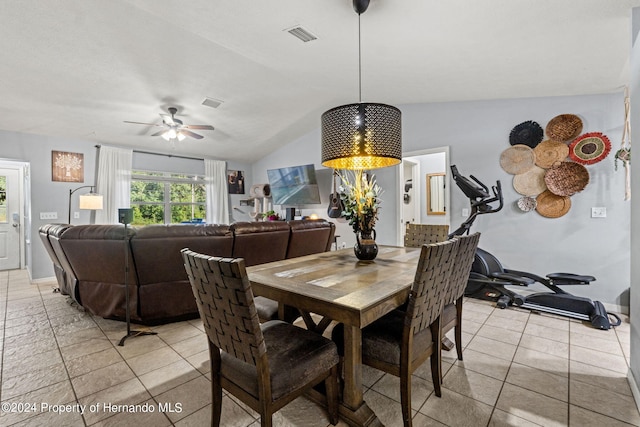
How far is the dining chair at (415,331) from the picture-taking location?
1362 mm

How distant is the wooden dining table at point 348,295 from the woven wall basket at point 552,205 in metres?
2.54

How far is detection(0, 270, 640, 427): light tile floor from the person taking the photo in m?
1.54

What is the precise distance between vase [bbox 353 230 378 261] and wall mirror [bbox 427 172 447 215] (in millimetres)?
4332

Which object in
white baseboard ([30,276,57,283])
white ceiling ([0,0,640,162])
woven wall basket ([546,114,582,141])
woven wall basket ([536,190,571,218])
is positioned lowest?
white baseboard ([30,276,57,283])

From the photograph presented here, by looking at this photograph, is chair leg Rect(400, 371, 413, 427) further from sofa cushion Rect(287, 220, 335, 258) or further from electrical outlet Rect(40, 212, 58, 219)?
electrical outlet Rect(40, 212, 58, 219)

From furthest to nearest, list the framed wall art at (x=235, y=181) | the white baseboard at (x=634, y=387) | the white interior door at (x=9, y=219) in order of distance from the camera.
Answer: the framed wall art at (x=235, y=181) → the white interior door at (x=9, y=219) → the white baseboard at (x=634, y=387)

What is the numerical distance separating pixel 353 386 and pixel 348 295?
0.50 m

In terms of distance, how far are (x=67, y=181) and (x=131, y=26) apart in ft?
12.1

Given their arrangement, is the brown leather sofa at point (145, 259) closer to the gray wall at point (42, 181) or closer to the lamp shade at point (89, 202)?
the lamp shade at point (89, 202)

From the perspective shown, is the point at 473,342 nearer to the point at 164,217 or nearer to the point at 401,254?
the point at 401,254

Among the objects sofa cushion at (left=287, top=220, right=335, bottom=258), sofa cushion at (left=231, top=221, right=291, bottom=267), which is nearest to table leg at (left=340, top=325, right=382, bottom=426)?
sofa cushion at (left=231, top=221, right=291, bottom=267)

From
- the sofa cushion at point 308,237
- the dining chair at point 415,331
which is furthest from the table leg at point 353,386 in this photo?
the sofa cushion at point 308,237

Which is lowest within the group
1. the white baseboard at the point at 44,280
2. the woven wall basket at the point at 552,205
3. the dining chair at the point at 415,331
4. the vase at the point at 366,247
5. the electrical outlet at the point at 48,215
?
the white baseboard at the point at 44,280

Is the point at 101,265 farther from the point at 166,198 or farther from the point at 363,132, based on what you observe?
the point at 166,198
